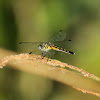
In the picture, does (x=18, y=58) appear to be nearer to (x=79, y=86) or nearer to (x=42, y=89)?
(x=79, y=86)

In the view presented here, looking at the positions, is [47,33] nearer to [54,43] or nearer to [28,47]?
[54,43]

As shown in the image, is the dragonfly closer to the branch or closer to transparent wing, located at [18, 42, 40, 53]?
transparent wing, located at [18, 42, 40, 53]

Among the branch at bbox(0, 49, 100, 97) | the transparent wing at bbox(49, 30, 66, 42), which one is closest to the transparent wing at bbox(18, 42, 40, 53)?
the transparent wing at bbox(49, 30, 66, 42)

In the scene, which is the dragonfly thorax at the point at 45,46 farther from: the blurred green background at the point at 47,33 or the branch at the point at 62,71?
the branch at the point at 62,71

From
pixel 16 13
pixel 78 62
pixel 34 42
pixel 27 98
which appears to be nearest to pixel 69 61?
pixel 78 62

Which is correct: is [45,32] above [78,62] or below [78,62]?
above

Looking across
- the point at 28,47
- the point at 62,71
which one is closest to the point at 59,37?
the point at 28,47
